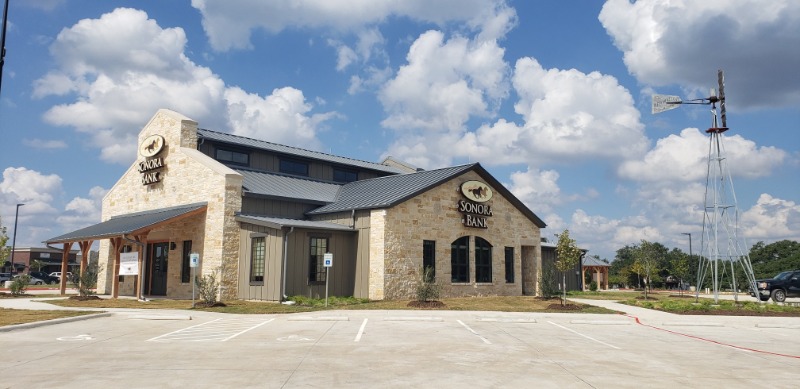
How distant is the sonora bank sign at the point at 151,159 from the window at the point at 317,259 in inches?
436

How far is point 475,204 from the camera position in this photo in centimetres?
3188

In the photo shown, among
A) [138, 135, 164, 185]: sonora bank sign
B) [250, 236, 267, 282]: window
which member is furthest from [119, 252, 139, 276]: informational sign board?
[138, 135, 164, 185]: sonora bank sign

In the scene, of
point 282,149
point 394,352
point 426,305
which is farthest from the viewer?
point 282,149

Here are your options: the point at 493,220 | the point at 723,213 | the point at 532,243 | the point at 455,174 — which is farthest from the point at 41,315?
the point at 723,213

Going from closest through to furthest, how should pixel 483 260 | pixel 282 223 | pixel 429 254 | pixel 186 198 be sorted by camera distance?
pixel 282 223, pixel 429 254, pixel 186 198, pixel 483 260

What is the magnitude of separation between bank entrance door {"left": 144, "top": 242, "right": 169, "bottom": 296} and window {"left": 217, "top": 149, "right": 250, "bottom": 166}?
5.57m

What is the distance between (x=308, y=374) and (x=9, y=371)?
4.96m

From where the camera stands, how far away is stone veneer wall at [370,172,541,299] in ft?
91.4

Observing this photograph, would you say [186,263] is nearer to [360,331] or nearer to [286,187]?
[286,187]

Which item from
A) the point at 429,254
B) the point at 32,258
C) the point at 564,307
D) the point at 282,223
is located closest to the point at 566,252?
the point at 564,307

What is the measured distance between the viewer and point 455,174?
3109cm

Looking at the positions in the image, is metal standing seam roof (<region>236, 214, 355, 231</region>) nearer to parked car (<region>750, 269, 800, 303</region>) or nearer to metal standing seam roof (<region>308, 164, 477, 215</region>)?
metal standing seam roof (<region>308, 164, 477, 215</region>)

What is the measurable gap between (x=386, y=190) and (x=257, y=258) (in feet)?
25.5

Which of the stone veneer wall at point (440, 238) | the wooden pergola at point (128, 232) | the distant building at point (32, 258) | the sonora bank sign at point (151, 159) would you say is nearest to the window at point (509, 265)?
the stone veneer wall at point (440, 238)
